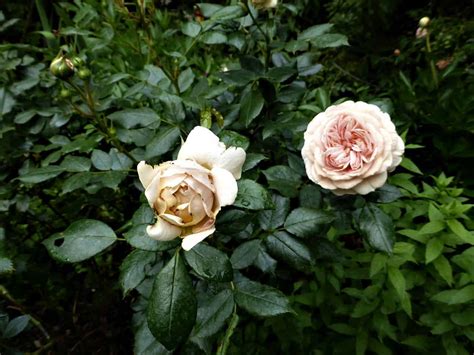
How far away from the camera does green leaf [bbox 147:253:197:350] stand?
529 mm

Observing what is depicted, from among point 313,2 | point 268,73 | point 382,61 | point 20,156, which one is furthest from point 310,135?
point 313,2

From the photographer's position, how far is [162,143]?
0.77 metres

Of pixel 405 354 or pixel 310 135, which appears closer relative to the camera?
pixel 310 135

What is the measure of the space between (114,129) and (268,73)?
0.41 meters

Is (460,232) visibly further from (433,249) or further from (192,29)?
(192,29)

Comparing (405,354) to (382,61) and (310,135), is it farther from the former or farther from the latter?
(382,61)

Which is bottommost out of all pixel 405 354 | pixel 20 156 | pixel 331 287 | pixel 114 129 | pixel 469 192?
pixel 405 354

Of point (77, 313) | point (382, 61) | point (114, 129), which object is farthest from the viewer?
point (382, 61)

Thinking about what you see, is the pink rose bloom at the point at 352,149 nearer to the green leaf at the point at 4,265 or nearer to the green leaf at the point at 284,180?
the green leaf at the point at 284,180

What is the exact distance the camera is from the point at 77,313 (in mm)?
1552

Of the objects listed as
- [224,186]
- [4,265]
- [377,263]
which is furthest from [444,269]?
[4,265]

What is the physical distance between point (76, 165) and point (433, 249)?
859mm

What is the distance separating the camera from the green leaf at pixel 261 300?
624 mm

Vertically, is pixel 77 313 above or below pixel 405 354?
below
